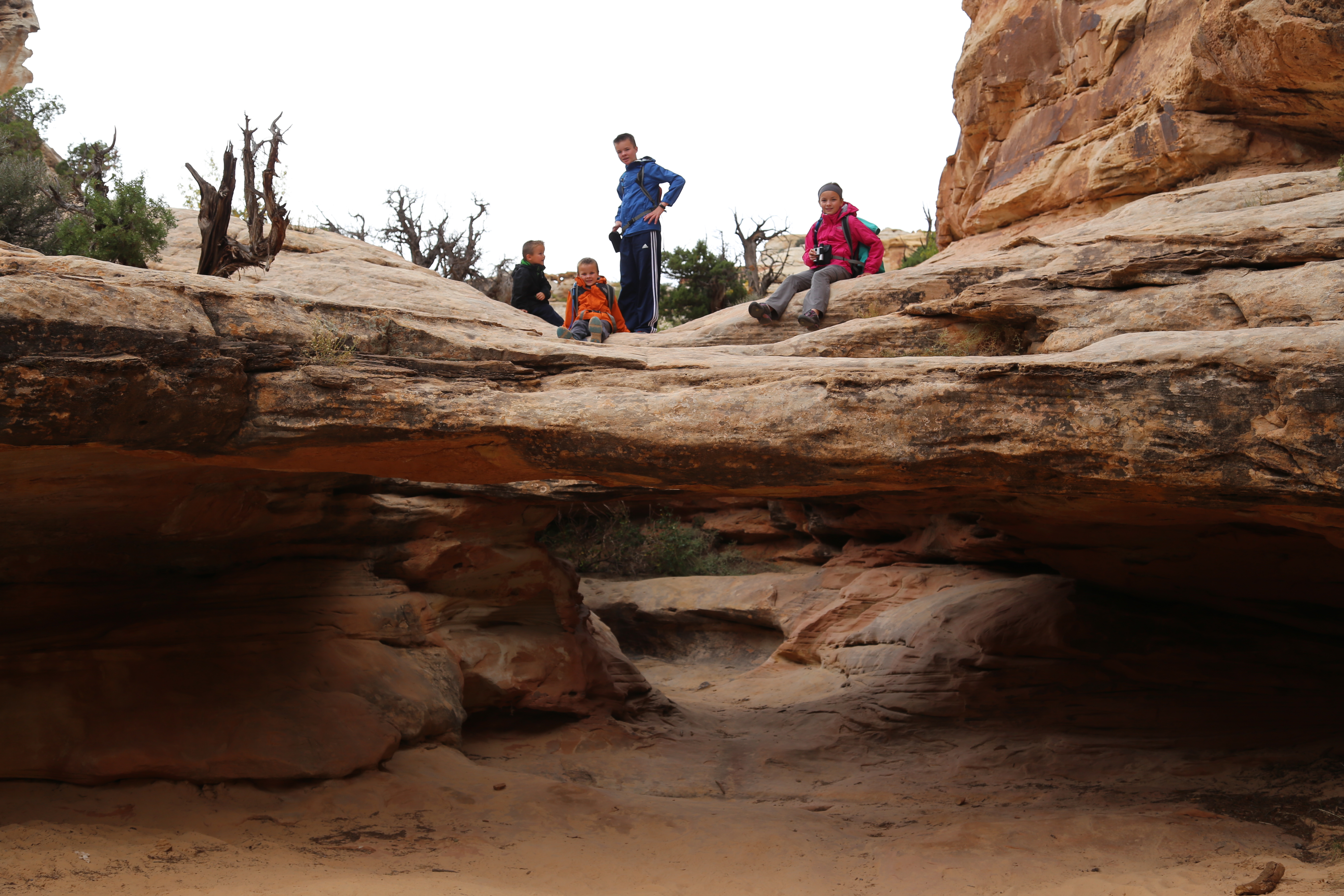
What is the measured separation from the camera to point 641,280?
407 inches

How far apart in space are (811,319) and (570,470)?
3.84 m

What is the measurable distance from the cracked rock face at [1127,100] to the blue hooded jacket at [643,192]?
5748 millimetres

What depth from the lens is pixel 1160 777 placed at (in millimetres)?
7191

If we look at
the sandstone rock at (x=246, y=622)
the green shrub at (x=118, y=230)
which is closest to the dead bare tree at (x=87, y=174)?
the green shrub at (x=118, y=230)

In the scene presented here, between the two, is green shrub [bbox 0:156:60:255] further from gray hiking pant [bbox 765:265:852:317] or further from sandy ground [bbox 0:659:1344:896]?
gray hiking pant [bbox 765:265:852:317]

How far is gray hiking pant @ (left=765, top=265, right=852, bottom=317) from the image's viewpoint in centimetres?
886

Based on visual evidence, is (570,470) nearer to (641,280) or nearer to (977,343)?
(977,343)

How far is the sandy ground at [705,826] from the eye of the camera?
5016 millimetres

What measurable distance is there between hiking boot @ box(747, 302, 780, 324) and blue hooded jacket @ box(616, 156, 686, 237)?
1.94 metres

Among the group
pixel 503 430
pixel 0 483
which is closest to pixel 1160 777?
pixel 503 430

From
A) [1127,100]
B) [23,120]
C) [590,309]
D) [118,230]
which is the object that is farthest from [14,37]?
[1127,100]

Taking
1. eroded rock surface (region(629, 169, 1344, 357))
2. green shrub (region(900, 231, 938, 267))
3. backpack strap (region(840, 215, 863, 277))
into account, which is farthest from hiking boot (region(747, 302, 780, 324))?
green shrub (region(900, 231, 938, 267))

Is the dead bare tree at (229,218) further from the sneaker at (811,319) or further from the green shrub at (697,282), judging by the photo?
the green shrub at (697,282)

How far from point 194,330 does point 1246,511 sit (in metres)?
6.11
